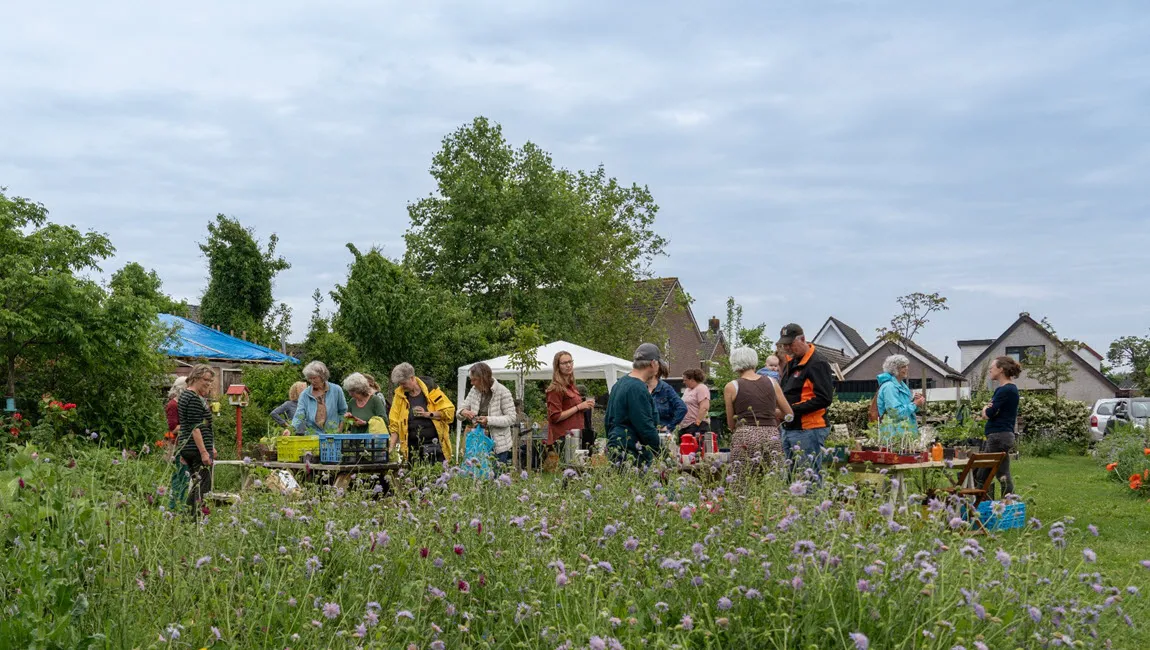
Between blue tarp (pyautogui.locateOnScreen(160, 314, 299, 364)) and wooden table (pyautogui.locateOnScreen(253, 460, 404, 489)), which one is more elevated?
blue tarp (pyautogui.locateOnScreen(160, 314, 299, 364))

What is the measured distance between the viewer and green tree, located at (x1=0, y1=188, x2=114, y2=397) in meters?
13.2

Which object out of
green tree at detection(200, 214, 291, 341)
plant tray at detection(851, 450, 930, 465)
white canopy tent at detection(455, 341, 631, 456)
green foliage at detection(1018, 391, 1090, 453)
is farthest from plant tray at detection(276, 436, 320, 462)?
green tree at detection(200, 214, 291, 341)

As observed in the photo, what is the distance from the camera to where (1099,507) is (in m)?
12.4

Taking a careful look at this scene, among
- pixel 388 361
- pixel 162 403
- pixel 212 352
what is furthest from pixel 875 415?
pixel 212 352

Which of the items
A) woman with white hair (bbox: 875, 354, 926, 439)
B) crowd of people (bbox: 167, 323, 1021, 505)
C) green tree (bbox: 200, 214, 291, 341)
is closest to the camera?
crowd of people (bbox: 167, 323, 1021, 505)

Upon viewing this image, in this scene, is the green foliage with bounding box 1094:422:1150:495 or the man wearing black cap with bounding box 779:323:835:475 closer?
the man wearing black cap with bounding box 779:323:835:475

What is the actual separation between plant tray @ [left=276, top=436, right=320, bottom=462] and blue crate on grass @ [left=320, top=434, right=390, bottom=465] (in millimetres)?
68

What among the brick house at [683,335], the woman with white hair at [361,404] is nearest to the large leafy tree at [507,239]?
the brick house at [683,335]

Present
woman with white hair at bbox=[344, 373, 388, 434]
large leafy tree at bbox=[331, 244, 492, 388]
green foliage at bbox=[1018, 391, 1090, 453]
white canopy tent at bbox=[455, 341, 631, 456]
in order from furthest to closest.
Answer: green foliage at bbox=[1018, 391, 1090, 453]
large leafy tree at bbox=[331, 244, 492, 388]
white canopy tent at bbox=[455, 341, 631, 456]
woman with white hair at bbox=[344, 373, 388, 434]

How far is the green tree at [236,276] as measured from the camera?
40406 millimetres

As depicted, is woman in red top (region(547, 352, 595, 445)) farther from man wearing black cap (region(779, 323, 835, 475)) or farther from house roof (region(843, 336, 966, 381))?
house roof (region(843, 336, 966, 381))

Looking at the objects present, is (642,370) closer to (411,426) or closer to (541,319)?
(411,426)

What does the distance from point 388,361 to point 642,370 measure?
14680 mm

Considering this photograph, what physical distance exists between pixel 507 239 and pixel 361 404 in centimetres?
2326
